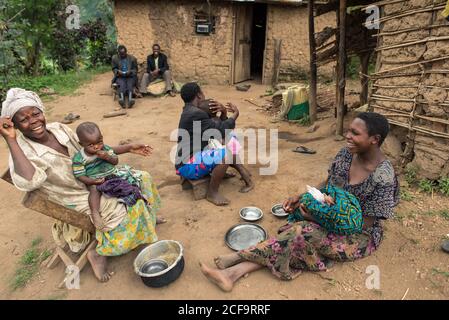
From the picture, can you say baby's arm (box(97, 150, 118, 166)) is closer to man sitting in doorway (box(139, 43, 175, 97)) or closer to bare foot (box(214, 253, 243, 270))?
bare foot (box(214, 253, 243, 270))

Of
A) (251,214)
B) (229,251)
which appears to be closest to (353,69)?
(251,214)

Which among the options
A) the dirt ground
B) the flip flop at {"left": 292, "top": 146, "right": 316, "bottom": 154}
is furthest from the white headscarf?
the flip flop at {"left": 292, "top": 146, "right": 316, "bottom": 154}

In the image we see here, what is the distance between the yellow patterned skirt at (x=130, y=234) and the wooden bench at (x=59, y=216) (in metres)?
0.16

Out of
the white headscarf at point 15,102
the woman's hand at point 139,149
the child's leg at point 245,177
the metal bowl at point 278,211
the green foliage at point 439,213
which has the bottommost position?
the metal bowl at point 278,211

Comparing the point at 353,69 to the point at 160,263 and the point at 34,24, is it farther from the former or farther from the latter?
the point at 34,24

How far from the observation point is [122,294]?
2.50 meters

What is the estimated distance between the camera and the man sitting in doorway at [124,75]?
820 centimetres

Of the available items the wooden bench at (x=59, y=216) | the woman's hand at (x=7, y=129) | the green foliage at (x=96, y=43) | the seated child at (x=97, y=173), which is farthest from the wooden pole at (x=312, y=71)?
the green foliage at (x=96, y=43)

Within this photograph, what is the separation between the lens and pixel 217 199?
144 inches

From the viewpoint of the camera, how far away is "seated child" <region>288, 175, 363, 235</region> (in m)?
2.28

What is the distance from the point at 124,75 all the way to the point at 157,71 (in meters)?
1.02

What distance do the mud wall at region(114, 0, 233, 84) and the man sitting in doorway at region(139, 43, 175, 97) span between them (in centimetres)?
76

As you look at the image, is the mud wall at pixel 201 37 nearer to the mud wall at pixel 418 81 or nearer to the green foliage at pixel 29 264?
the mud wall at pixel 418 81

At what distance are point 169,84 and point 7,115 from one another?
22.3 feet
